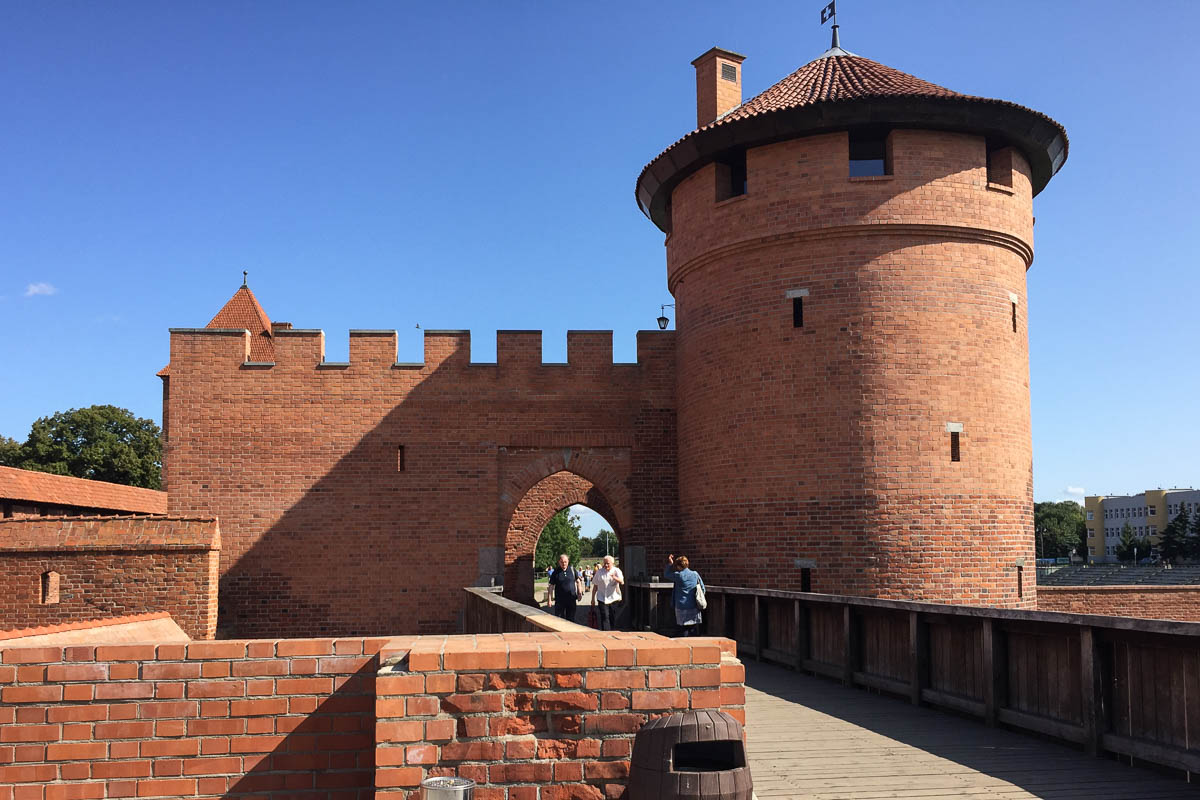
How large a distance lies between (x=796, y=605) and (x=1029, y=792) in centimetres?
549

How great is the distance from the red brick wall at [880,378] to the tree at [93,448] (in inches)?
1804

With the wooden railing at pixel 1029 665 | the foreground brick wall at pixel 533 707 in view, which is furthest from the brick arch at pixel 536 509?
the foreground brick wall at pixel 533 707

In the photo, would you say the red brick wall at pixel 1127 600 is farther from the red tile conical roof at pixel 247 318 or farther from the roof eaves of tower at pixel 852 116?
the red tile conical roof at pixel 247 318

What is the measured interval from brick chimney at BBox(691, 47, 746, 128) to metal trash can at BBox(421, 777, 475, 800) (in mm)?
16364

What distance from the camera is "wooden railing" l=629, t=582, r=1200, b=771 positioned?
5797 mm

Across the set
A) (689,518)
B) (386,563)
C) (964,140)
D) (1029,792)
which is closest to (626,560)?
(689,518)

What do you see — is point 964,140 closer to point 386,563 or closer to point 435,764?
point 386,563

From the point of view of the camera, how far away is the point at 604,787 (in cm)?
350

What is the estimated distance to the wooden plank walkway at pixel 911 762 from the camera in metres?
5.50

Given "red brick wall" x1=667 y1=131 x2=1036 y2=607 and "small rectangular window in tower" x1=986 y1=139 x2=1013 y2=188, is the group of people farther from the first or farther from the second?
"small rectangular window in tower" x1=986 y1=139 x2=1013 y2=188

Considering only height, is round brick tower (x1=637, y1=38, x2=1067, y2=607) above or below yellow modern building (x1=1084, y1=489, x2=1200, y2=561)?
above

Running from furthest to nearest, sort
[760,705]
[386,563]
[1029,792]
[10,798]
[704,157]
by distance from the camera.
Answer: [386,563], [704,157], [760,705], [1029,792], [10,798]

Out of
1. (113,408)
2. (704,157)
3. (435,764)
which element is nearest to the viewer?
(435,764)

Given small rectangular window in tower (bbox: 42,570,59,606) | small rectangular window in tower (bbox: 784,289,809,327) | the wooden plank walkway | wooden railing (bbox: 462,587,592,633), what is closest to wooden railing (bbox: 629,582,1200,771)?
the wooden plank walkway
